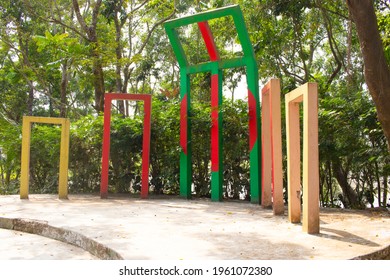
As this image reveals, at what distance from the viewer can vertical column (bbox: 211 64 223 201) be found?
7723 millimetres

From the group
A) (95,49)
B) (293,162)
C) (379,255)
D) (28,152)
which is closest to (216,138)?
(293,162)

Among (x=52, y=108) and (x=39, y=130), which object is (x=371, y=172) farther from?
(x=52, y=108)

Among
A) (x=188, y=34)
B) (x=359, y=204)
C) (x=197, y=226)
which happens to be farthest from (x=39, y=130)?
(x=188, y=34)

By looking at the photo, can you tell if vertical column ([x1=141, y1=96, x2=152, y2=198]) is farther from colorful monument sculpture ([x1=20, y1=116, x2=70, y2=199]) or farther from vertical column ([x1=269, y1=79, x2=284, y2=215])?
vertical column ([x1=269, y1=79, x2=284, y2=215])

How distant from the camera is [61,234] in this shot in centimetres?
465

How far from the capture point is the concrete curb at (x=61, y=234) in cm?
370

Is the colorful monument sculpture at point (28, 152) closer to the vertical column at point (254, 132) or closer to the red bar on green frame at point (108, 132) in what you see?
the red bar on green frame at point (108, 132)

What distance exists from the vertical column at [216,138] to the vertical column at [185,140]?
1.99ft

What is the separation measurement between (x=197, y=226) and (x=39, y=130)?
6.30 m

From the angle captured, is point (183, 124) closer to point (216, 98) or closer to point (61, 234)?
point (216, 98)

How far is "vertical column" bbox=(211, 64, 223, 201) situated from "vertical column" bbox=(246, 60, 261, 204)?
1.94 feet

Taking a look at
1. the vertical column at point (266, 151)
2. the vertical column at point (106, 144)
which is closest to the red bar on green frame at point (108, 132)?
the vertical column at point (106, 144)

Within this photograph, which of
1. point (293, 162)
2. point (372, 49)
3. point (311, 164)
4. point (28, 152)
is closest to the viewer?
point (372, 49)

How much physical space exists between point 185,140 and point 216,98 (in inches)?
40.0
